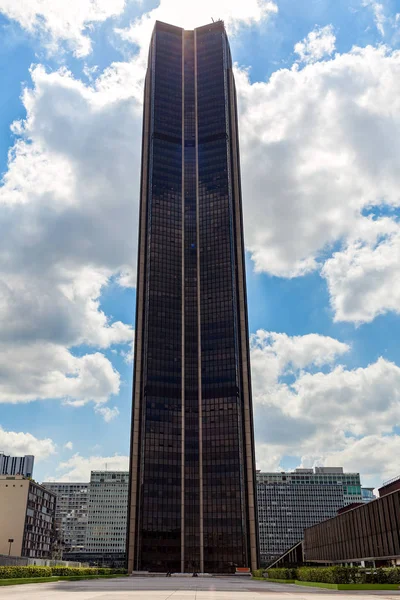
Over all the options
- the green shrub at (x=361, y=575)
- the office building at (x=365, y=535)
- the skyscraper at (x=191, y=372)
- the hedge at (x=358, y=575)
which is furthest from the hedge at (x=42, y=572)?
the skyscraper at (x=191, y=372)

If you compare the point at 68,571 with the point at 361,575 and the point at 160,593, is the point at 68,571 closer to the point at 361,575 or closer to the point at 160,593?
the point at 160,593

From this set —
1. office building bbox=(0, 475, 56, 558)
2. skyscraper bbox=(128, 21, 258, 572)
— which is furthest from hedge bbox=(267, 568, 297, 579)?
office building bbox=(0, 475, 56, 558)

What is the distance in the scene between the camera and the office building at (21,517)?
5315 inches

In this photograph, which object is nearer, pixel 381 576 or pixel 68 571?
pixel 381 576

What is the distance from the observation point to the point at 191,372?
172125mm

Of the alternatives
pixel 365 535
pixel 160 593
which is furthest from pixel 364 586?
pixel 365 535

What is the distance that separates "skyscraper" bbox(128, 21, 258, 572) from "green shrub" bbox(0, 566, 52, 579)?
83.4m

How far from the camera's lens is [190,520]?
15388cm

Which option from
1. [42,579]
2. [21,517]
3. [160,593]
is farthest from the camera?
[21,517]

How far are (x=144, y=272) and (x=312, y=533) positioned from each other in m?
111

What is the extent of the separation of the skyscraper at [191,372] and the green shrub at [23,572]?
274 ft

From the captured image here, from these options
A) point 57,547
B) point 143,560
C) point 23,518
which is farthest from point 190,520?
point 57,547

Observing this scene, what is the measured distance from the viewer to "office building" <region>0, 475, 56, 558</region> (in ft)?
443

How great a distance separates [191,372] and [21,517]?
6624 centimetres
